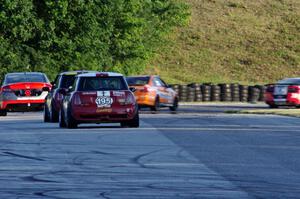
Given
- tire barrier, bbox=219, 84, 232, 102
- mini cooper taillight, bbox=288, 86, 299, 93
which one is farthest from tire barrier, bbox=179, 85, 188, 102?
mini cooper taillight, bbox=288, 86, 299, 93

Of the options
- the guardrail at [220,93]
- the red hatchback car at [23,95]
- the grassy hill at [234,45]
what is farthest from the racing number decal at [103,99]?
the grassy hill at [234,45]

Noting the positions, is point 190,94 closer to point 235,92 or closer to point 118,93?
point 235,92

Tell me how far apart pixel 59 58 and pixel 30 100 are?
2289 centimetres

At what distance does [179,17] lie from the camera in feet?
258

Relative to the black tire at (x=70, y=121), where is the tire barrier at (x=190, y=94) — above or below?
below

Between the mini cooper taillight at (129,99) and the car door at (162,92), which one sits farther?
the car door at (162,92)

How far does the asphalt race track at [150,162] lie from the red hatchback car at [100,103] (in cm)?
37

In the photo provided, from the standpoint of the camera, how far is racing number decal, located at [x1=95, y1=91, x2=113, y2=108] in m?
28.3

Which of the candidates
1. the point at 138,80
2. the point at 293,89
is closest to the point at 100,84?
the point at 138,80

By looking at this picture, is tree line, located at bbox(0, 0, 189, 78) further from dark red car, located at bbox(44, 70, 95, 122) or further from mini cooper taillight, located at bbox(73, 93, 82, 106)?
mini cooper taillight, located at bbox(73, 93, 82, 106)

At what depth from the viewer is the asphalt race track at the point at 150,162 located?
13.2 meters

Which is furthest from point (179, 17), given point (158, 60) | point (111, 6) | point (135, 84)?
point (135, 84)

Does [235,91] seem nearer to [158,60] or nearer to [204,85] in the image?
[204,85]

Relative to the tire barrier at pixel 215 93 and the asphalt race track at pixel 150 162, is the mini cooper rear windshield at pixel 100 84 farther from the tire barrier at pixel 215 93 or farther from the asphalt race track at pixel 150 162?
the tire barrier at pixel 215 93
